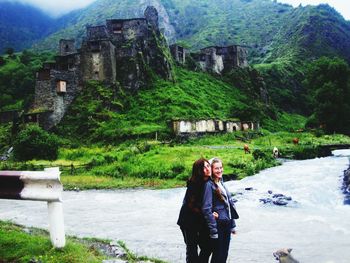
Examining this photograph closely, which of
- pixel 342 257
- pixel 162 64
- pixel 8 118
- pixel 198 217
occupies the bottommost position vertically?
pixel 342 257

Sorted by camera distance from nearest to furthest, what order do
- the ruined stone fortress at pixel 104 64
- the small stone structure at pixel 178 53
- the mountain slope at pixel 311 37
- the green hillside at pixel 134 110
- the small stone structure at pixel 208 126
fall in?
the small stone structure at pixel 208 126, the green hillside at pixel 134 110, the ruined stone fortress at pixel 104 64, the small stone structure at pixel 178 53, the mountain slope at pixel 311 37

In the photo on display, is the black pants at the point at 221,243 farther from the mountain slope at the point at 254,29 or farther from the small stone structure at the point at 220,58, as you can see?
the mountain slope at the point at 254,29

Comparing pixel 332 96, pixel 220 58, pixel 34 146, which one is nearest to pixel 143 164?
pixel 34 146

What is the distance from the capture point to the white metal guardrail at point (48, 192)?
26.6 ft

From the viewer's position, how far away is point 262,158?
130 ft

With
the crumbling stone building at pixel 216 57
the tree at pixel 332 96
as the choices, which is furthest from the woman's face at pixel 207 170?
the crumbling stone building at pixel 216 57

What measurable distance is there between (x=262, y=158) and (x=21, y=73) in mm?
71514

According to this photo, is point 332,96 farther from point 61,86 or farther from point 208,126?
point 61,86

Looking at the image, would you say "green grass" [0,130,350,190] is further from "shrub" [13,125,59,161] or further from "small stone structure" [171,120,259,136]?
"small stone structure" [171,120,259,136]

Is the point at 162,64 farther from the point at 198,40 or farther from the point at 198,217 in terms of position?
the point at 198,40

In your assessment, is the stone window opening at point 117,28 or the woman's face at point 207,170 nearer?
the woman's face at point 207,170

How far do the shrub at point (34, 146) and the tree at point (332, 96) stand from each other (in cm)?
4295

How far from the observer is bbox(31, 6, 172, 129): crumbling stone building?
57.4 meters

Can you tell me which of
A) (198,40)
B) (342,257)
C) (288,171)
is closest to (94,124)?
(288,171)
